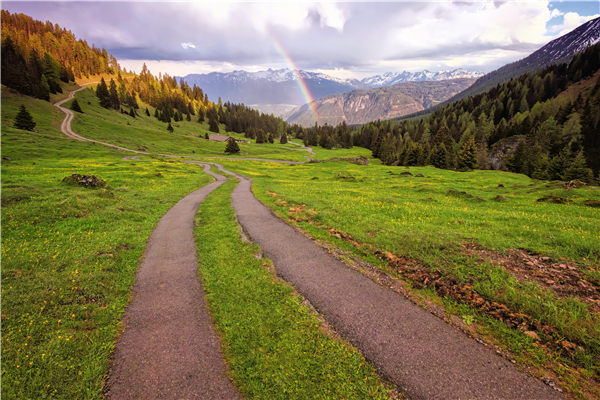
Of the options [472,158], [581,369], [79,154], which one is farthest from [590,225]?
[79,154]

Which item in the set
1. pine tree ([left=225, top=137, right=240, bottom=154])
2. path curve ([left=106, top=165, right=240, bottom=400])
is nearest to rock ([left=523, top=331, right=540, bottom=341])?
path curve ([left=106, top=165, right=240, bottom=400])

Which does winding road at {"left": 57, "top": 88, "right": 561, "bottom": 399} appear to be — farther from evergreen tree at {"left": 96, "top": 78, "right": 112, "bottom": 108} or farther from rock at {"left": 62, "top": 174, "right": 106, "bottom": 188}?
evergreen tree at {"left": 96, "top": 78, "right": 112, "bottom": 108}

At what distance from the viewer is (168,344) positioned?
19.7 feet

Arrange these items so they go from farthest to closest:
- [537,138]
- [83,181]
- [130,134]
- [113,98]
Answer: [113,98]
[130,134]
[537,138]
[83,181]

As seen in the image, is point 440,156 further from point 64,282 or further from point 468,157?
point 64,282

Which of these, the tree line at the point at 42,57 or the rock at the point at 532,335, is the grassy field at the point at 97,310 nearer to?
the rock at the point at 532,335

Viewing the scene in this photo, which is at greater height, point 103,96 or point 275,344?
point 103,96

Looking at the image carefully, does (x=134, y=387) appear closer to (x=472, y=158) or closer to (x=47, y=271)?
(x=47, y=271)

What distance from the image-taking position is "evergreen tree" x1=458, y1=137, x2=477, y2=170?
74.1 meters

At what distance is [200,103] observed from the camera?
198625 mm

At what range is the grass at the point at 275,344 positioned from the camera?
4.77 meters

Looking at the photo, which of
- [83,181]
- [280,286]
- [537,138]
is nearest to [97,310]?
[280,286]

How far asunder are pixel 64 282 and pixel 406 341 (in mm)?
11833

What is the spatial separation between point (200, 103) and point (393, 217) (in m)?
224
